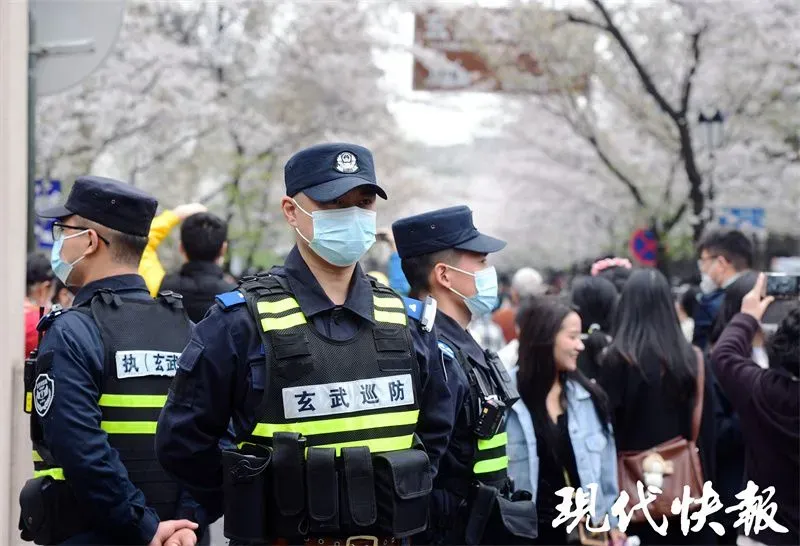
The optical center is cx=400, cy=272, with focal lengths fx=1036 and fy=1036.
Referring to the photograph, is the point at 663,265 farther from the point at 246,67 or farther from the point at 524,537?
the point at 524,537

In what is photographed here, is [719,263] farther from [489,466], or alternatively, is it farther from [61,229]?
[61,229]

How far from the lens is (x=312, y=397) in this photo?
9.73ft

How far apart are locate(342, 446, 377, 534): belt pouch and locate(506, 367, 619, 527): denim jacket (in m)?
1.76

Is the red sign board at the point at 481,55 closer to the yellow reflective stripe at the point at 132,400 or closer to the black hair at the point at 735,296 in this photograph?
the black hair at the point at 735,296

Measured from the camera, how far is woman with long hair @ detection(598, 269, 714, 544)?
17.5 ft

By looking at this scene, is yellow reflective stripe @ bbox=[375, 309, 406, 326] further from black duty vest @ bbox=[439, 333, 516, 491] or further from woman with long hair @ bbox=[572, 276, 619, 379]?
woman with long hair @ bbox=[572, 276, 619, 379]

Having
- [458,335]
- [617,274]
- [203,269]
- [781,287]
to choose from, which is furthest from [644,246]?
[458,335]

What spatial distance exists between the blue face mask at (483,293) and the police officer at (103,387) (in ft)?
3.72

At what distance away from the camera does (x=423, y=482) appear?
3096 millimetres

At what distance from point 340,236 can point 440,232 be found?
1018mm

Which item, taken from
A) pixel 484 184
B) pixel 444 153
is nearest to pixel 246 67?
pixel 484 184

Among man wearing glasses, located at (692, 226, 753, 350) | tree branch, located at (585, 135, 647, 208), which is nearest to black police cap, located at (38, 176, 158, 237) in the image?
man wearing glasses, located at (692, 226, 753, 350)

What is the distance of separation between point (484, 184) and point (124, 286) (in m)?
40.3

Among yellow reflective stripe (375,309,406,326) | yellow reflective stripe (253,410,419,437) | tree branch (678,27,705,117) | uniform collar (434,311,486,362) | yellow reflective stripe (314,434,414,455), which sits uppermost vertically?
tree branch (678,27,705,117)
